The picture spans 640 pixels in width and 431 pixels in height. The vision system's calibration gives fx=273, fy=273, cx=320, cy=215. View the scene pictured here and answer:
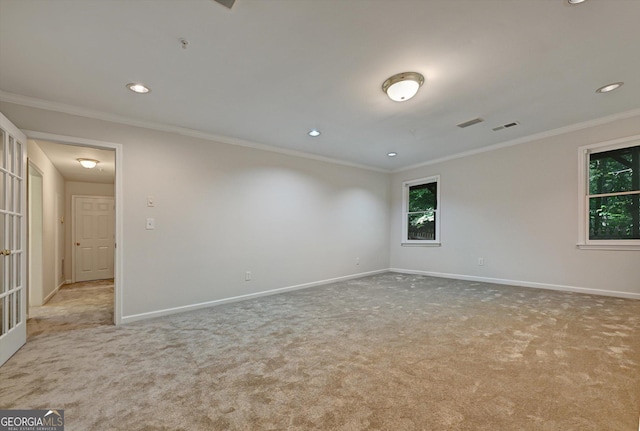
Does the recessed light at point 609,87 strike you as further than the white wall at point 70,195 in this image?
No

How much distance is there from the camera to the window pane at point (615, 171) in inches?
147

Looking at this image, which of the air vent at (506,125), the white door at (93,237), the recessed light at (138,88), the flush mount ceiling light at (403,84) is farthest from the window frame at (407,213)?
the white door at (93,237)

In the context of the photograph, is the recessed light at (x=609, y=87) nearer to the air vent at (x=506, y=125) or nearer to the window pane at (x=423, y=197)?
the air vent at (x=506, y=125)

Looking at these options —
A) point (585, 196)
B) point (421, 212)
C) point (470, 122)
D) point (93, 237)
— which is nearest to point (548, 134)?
point (585, 196)

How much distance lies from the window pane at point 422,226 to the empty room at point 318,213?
0.30 feet

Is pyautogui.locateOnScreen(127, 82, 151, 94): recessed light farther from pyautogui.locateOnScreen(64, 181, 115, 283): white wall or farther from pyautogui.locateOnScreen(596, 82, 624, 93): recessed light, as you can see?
pyautogui.locateOnScreen(64, 181, 115, 283): white wall

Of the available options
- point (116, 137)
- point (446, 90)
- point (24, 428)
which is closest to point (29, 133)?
point (116, 137)

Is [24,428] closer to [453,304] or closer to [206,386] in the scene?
[206,386]

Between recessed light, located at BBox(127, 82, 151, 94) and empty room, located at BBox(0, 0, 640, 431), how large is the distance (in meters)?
0.10

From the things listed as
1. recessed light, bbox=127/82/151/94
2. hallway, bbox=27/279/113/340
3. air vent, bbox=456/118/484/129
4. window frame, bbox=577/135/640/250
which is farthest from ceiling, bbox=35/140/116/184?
window frame, bbox=577/135/640/250

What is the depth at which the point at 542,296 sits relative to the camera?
12.9ft

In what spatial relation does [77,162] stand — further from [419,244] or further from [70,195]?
[419,244]

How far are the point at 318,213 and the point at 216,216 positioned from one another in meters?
1.94

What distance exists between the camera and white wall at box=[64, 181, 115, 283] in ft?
20.7
